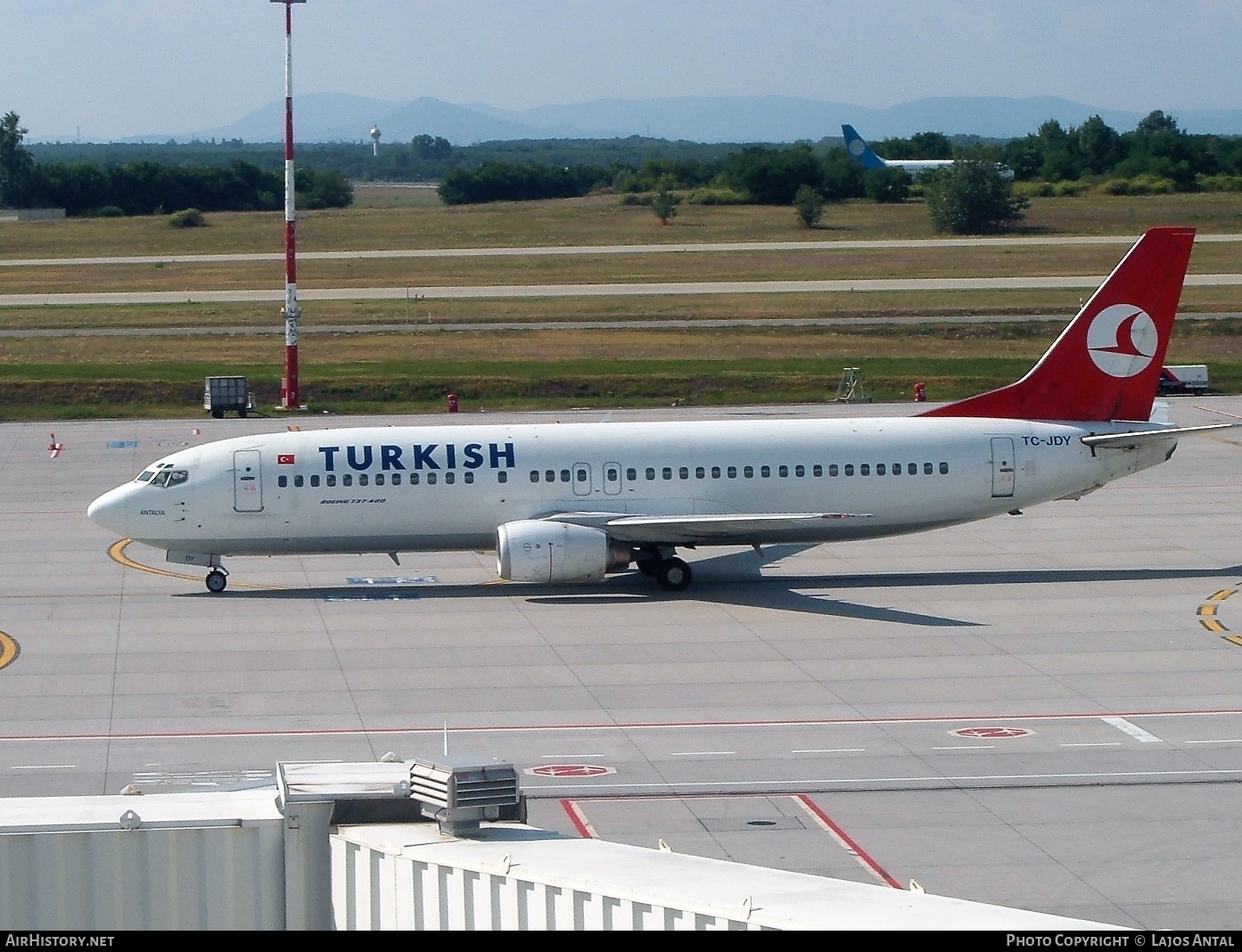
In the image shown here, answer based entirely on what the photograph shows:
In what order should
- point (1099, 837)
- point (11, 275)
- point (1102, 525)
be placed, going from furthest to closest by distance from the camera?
point (11, 275) → point (1102, 525) → point (1099, 837)

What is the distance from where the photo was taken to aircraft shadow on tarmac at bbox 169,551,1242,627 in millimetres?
39625

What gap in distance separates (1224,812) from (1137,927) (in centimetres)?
523

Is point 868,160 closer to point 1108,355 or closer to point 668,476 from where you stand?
point 1108,355

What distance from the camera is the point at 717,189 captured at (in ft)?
598

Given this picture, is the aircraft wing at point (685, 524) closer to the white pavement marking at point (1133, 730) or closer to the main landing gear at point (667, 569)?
the main landing gear at point (667, 569)

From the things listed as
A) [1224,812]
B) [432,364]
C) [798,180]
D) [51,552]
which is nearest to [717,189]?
[798,180]

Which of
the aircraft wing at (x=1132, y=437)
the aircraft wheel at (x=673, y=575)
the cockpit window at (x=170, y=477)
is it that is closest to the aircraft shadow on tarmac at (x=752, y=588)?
the aircraft wheel at (x=673, y=575)

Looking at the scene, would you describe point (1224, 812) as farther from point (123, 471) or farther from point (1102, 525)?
point (123, 471)

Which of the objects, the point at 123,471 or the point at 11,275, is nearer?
the point at 123,471

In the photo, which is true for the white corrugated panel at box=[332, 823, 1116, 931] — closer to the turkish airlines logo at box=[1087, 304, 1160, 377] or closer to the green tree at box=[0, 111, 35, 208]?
the turkish airlines logo at box=[1087, 304, 1160, 377]

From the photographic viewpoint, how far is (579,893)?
1347cm

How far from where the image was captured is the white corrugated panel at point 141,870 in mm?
14344

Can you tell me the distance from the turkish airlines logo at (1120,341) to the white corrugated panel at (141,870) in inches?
1273

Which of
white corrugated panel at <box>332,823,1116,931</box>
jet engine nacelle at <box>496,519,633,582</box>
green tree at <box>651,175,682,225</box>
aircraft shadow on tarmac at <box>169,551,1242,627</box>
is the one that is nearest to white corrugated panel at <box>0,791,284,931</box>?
white corrugated panel at <box>332,823,1116,931</box>
